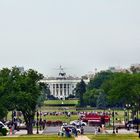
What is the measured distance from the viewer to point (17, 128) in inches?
3696

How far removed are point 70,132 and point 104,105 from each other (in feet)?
323

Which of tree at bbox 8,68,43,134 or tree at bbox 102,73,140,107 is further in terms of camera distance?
tree at bbox 102,73,140,107

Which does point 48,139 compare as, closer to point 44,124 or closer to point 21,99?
point 21,99

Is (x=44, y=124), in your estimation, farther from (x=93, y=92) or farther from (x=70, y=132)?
(x=93, y=92)

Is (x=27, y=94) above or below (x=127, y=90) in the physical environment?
below

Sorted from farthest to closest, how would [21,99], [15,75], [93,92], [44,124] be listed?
1. [93,92]
2. [44,124]
3. [15,75]
4. [21,99]

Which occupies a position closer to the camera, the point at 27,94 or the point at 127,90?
the point at 27,94

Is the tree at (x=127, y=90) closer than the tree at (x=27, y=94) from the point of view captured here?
No

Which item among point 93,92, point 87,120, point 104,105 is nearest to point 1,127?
point 87,120

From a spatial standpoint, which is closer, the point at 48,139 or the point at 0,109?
the point at 48,139

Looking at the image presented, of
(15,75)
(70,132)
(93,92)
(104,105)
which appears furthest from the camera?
(93,92)

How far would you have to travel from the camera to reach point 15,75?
8825 centimetres

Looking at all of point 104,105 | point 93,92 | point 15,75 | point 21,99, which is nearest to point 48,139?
point 21,99

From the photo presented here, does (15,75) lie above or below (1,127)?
above
